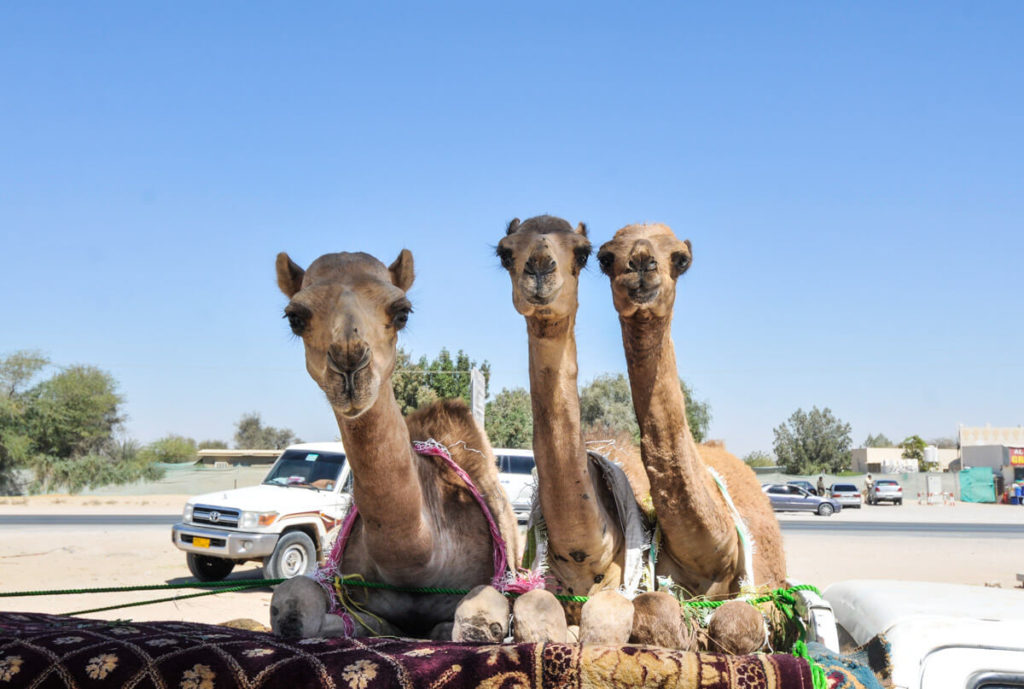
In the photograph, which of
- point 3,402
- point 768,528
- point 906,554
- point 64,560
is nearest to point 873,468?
point 906,554

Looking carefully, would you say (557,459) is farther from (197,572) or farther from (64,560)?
(64,560)

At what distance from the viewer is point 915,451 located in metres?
84.3

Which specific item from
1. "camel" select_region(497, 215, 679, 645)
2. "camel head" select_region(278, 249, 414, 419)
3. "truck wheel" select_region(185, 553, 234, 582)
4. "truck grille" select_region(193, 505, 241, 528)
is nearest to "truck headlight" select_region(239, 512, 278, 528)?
"truck grille" select_region(193, 505, 241, 528)

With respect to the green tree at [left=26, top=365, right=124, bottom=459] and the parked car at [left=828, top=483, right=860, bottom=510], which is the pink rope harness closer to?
the parked car at [left=828, top=483, right=860, bottom=510]

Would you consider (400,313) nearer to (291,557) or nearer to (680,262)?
(680,262)

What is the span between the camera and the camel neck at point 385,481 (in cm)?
312

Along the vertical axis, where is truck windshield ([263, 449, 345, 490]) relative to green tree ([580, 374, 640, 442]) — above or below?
below

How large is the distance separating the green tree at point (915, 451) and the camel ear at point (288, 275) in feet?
271

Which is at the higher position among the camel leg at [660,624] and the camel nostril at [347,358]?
the camel nostril at [347,358]

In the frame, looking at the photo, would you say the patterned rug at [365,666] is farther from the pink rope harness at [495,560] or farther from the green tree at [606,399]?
the green tree at [606,399]

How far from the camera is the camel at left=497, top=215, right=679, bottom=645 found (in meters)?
3.21

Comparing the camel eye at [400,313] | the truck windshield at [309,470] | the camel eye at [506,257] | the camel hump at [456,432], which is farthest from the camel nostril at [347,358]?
the truck windshield at [309,470]

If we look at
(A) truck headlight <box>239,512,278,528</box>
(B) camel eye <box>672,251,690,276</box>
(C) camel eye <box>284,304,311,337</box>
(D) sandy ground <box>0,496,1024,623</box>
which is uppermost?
(B) camel eye <box>672,251,690,276</box>

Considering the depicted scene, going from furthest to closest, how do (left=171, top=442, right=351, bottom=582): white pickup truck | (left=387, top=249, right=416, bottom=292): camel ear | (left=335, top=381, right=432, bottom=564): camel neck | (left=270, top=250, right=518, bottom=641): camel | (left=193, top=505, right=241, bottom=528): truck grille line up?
1. (left=193, top=505, right=241, bottom=528): truck grille
2. (left=171, top=442, right=351, bottom=582): white pickup truck
3. (left=387, top=249, right=416, bottom=292): camel ear
4. (left=335, top=381, right=432, bottom=564): camel neck
5. (left=270, top=250, right=518, bottom=641): camel
